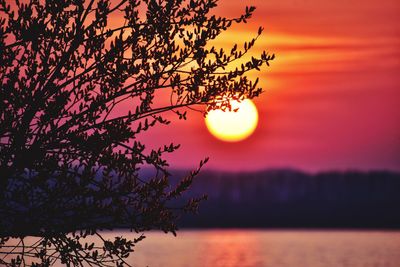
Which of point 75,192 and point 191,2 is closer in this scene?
point 75,192

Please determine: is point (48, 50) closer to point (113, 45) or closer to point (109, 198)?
point (113, 45)

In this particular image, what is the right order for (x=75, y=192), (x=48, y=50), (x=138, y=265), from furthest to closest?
(x=138, y=265) < (x=48, y=50) < (x=75, y=192)

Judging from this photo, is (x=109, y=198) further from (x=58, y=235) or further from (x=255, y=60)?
(x=255, y=60)

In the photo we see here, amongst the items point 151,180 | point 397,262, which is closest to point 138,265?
point 397,262

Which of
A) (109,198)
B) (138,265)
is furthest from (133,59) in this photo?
(138,265)

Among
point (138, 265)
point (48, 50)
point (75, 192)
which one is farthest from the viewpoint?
point (138, 265)

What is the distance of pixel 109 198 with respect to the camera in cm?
1619

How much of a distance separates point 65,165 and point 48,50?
2.24 m

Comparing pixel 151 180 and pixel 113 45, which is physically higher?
pixel 113 45

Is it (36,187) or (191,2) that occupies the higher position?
(191,2)

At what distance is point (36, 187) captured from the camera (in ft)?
51.5

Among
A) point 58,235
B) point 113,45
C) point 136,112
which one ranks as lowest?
point 58,235

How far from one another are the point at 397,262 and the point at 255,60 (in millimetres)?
89381

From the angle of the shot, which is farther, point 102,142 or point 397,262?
point 397,262
